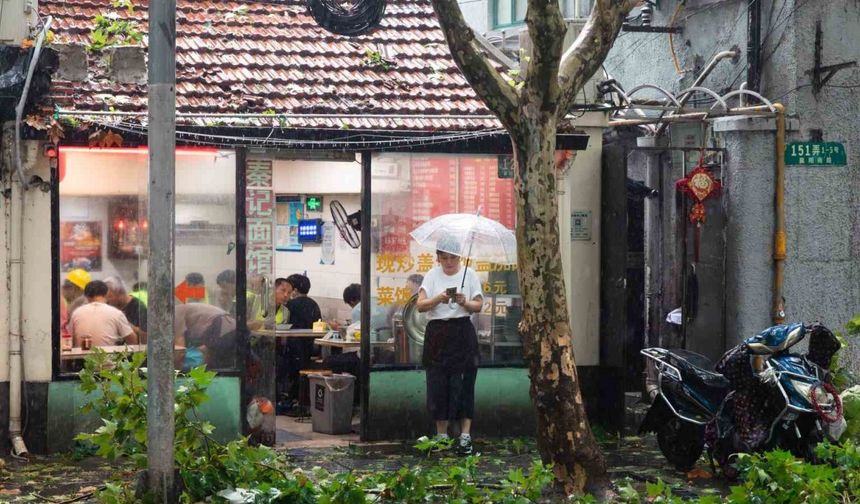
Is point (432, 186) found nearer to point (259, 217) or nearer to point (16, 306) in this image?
point (259, 217)

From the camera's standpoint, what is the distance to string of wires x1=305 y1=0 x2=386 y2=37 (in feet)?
43.2

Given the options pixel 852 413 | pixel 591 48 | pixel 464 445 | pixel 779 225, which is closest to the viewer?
pixel 591 48

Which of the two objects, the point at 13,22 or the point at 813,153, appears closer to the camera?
the point at 13,22

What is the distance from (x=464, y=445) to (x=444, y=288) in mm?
1512

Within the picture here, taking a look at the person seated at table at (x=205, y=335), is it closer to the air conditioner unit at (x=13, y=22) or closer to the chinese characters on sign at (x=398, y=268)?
the chinese characters on sign at (x=398, y=268)

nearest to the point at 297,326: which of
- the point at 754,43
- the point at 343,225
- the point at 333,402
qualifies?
the point at 343,225

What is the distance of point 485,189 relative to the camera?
42.3ft

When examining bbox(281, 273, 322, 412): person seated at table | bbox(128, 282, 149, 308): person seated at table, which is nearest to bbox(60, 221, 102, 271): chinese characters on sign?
bbox(128, 282, 149, 308): person seated at table

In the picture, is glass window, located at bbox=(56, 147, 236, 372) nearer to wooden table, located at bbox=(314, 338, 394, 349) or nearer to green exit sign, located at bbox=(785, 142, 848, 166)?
wooden table, located at bbox=(314, 338, 394, 349)

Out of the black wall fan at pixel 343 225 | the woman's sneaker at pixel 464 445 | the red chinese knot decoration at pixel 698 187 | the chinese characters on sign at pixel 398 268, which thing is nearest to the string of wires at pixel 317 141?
the chinese characters on sign at pixel 398 268

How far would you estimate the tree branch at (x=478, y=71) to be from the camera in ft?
29.7

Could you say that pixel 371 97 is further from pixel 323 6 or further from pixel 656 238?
pixel 656 238

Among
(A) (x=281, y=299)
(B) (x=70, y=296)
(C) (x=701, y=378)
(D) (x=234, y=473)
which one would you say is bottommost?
(D) (x=234, y=473)

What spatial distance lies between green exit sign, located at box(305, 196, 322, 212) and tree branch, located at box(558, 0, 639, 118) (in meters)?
8.31
